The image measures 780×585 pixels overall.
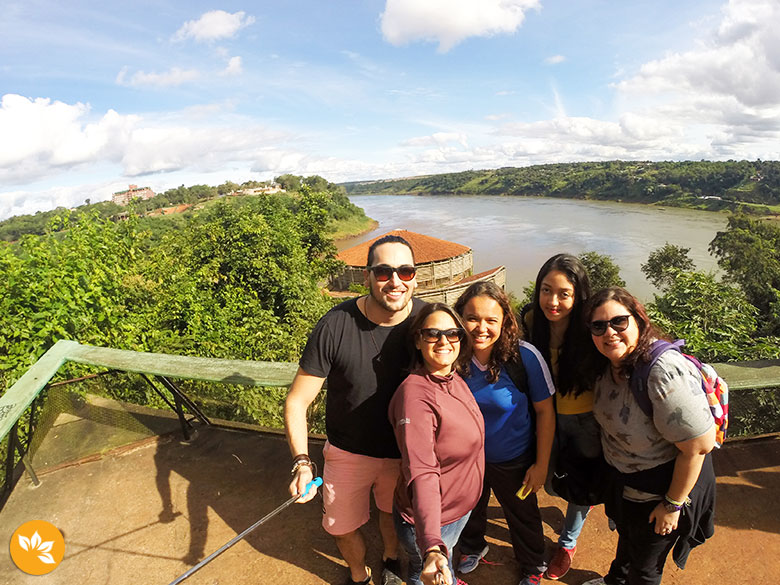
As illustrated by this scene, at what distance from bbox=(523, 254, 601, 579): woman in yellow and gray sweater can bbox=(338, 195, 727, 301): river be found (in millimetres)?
28126

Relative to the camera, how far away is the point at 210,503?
2.57 meters

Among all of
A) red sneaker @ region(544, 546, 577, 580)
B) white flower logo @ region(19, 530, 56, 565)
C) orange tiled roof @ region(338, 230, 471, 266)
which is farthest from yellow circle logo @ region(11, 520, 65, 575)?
orange tiled roof @ region(338, 230, 471, 266)

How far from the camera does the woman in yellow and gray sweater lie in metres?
1.93

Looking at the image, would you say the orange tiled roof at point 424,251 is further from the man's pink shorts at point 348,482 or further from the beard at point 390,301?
the beard at point 390,301

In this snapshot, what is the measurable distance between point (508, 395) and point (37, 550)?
8.36 feet

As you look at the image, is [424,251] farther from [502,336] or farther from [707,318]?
[502,336]

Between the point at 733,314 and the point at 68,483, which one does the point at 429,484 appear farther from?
the point at 733,314

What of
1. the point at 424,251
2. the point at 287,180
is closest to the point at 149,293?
the point at 424,251

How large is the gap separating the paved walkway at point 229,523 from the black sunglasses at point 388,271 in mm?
1561

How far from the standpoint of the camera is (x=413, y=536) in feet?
6.23

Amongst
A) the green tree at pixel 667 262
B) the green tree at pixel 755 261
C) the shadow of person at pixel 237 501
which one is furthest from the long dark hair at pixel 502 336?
the green tree at pixel 667 262

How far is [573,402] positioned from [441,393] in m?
0.72

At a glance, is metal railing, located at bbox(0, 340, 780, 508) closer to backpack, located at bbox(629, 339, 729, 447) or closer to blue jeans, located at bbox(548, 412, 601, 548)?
backpack, located at bbox(629, 339, 729, 447)

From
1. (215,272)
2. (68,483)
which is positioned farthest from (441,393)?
(215,272)
